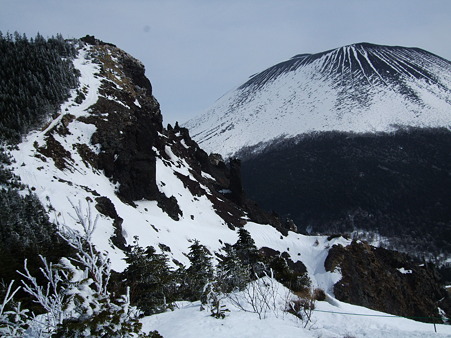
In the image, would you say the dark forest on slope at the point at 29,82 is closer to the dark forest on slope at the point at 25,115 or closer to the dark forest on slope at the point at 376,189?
the dark forest on slope at the point at 25,115

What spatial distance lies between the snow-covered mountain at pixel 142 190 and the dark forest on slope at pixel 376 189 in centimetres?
8498

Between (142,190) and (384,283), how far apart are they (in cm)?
3852

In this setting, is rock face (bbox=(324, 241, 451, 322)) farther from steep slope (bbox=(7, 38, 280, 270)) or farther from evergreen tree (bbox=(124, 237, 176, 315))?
evergreen tree (bbox=(124, 237, 176, 315))

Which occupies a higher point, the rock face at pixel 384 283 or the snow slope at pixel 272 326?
the snow slope at pixel 272 326

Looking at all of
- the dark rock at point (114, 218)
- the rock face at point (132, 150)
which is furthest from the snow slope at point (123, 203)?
the rock face at point (132, 150)

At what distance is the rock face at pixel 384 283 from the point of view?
2088 inches

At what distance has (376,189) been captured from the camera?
566ft

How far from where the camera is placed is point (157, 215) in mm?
45844

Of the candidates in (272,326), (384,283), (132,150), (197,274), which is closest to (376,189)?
(384,283)

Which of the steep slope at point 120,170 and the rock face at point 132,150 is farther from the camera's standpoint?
the rock face at point 132,150

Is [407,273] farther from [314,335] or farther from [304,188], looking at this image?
[304,188]

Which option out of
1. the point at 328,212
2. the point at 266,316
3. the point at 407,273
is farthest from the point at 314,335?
the point at 328,212

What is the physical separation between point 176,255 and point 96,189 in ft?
34.5

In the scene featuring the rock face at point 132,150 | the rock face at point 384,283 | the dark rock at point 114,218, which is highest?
the rock face at point 132,150
